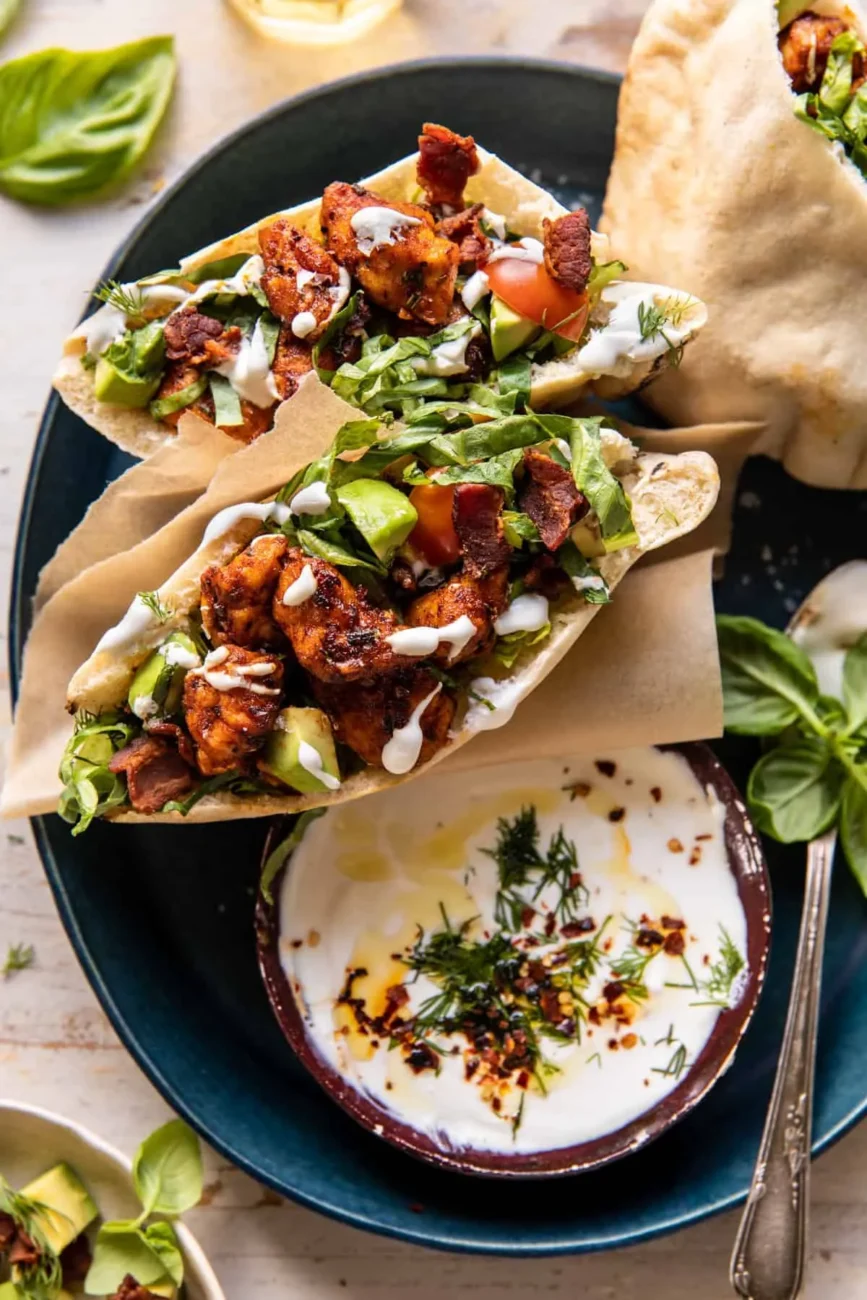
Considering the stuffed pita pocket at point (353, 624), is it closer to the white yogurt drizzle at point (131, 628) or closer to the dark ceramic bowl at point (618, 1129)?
the white yogurt drizzle at point (131, 628)

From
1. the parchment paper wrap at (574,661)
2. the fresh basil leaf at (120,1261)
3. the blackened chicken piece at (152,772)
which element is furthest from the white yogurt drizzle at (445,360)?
the fresh basil leaf at (120,1261)

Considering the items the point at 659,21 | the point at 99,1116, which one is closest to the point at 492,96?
the point at 659,21

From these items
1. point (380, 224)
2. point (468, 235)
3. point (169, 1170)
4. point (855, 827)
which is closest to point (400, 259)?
point (380, 224)

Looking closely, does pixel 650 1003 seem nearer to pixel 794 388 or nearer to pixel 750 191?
pixel 794 388

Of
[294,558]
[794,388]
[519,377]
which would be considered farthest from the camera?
[794,388]

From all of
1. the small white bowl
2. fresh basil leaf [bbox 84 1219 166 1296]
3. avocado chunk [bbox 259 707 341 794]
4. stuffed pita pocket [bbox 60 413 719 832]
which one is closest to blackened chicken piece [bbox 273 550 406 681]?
stuffed pita pocket [bbox 60 413 719 832]

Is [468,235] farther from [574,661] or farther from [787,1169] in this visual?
[787,1169]
